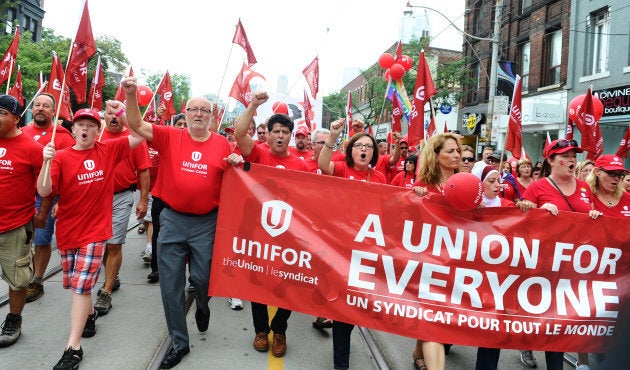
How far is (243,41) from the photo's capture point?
6586 millimetres

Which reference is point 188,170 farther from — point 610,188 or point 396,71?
point 396,71

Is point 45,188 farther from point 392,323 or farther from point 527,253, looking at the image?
point 527,253

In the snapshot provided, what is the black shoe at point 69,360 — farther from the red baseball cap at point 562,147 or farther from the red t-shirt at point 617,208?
the red t-shirt at point 617,208

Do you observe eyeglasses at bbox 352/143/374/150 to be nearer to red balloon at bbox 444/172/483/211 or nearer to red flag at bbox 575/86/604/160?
red balloon at bbox 444/172/483/211

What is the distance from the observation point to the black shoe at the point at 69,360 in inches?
136

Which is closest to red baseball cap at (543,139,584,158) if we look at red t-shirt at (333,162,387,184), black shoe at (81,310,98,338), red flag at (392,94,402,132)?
red t-shirt at (333,162,387,184)

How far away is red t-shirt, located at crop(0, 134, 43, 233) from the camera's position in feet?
12.9

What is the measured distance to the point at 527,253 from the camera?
372cm

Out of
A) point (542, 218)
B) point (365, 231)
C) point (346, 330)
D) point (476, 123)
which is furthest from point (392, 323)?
point (476, 123)

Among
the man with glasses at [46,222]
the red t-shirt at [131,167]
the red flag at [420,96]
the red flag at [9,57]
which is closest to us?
the man with glasses at [46,222]

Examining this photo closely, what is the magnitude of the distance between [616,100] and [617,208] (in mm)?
13812

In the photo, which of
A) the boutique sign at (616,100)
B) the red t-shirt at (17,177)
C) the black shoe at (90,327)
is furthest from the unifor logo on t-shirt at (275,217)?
the boutique sign at (616,100)

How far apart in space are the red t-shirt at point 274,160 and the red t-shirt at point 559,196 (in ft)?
6.89

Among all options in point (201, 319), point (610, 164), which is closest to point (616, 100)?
point (610, 164)
